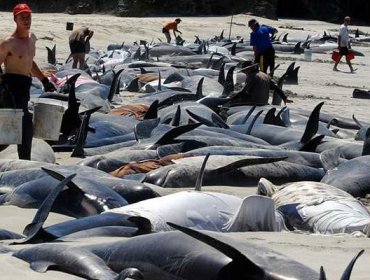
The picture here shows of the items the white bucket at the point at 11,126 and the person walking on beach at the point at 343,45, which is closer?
the white bucket at the point at 11,126

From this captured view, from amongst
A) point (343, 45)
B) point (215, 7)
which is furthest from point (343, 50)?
point (215, 7)

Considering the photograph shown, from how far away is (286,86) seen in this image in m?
22.2

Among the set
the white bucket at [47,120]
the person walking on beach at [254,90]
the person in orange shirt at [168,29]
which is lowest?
the person in orange shirt at [168,29]

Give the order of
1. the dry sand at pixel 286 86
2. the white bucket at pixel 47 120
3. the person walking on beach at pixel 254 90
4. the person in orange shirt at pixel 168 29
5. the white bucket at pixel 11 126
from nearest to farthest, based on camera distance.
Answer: the dry sand at pixel 286 86 < the white bucket at pixel 11 126 < the white bucket at pixel 47 120 < the person walking on beach at pixel 254 90 < the person in orange shirt at pixel 168 29

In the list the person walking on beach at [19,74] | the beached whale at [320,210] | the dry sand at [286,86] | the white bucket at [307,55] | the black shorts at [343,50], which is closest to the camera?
the dry sand at [286,86]

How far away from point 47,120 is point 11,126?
0.97 m

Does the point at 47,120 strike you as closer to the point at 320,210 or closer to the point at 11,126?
the point at 11,126

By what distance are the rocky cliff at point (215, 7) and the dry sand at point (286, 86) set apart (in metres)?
1.09

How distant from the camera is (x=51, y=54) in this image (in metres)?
22.2

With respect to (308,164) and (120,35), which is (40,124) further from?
(120,35)

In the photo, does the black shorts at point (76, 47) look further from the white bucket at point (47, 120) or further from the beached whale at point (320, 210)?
the beached whale at point (320, 210)

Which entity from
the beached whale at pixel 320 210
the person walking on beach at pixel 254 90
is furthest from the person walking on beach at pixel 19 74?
the person walking on beach at pixel 254 90

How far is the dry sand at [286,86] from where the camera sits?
18.0 feet

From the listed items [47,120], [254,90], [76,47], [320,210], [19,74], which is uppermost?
[19,74]
